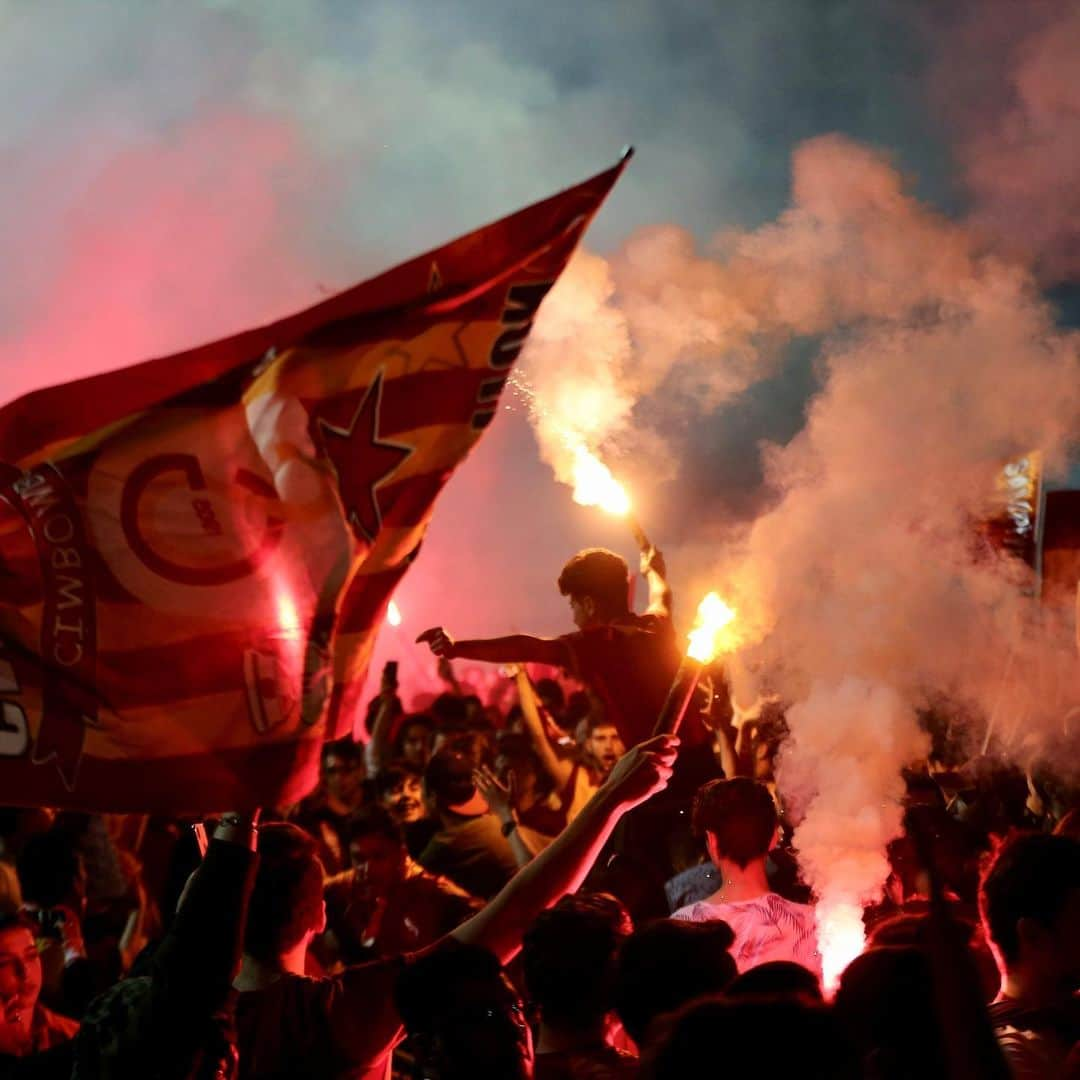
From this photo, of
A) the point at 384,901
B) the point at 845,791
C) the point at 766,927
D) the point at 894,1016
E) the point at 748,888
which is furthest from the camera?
the point at 845,791

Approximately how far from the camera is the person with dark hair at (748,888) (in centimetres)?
415

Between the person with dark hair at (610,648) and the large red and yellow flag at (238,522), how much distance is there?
2580 mm

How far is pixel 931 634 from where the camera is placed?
312 inches

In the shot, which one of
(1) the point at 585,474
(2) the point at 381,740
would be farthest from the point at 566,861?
(2) the point at 381,740

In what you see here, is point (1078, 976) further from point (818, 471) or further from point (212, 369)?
point (818, 471)

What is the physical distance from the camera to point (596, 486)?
7008 mm

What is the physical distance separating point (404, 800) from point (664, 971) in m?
5.02

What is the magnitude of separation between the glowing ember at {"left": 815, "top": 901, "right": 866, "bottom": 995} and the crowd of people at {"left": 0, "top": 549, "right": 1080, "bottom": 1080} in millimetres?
231

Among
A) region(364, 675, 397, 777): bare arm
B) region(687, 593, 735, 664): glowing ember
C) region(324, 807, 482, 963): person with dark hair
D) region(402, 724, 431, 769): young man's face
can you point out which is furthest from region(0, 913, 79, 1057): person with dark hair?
region(364, 675, 397, 777): bare arm

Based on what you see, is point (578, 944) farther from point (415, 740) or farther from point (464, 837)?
point (415, 740)

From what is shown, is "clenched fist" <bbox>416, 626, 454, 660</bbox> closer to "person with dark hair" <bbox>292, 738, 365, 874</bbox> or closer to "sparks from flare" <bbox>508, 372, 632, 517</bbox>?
"sparks from flare" <bbox>508, 372, 632, 517</bbox>

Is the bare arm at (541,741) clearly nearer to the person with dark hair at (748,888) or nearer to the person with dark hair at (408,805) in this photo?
the person with dark hair at (408,805)

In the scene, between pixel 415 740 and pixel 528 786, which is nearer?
pixel 528 786

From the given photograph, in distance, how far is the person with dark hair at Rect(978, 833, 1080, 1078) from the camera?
9.70ft
